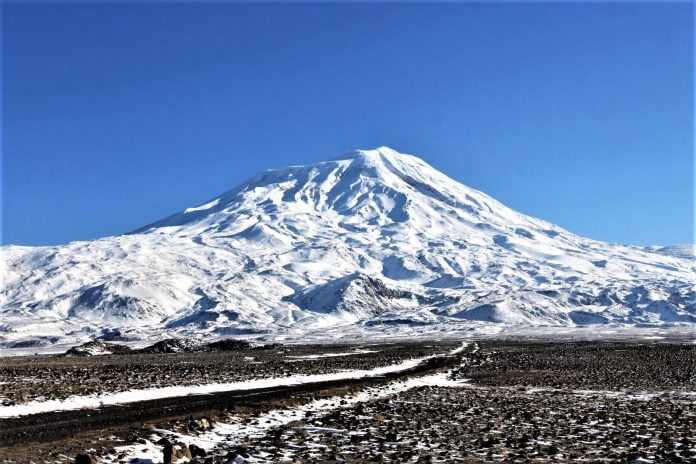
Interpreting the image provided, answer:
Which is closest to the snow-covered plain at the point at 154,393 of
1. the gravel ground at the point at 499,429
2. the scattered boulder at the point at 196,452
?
the gravel ground at the point at 499,429

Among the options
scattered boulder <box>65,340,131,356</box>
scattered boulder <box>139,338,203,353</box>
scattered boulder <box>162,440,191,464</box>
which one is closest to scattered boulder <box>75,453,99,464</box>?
scattered boulder <box>162,440,191,464</box>

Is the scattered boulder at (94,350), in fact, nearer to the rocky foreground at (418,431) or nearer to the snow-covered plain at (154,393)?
the snow-covered plain at (154,393)

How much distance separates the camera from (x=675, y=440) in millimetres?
17047

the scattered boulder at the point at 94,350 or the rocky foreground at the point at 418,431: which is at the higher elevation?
the rocky foreground at the point at 418,431

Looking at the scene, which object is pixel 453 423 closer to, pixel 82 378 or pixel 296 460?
pixel 296 460

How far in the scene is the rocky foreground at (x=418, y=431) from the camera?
15.4 metres

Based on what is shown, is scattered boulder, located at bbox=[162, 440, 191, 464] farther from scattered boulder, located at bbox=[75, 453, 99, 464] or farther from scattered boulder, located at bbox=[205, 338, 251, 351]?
scattered boulder, located at bbox=[205, 338, 251, 351]

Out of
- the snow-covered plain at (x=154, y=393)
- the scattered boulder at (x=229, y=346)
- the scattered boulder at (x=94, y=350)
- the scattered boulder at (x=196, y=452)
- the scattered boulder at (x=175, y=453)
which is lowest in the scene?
the scattered boulder at (x=229, y=346)

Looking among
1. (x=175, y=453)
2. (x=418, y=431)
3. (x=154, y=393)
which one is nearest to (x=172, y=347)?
(x=154, y=393)

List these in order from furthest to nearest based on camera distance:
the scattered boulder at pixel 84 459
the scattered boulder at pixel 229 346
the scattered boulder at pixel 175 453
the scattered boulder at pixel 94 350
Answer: the scattered boulder at pixel 229 346, the scattered boulder at pixel 94 350, the scattered boulder at pixel 175 453, the scattered boulder at pixel 84 459

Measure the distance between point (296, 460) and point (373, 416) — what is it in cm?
755

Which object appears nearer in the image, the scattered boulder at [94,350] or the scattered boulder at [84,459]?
the scattered boulder at [84,459]

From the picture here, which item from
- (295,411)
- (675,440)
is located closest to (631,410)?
(675,440)

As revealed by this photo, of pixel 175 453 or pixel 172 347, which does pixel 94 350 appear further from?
pixel 175 453
